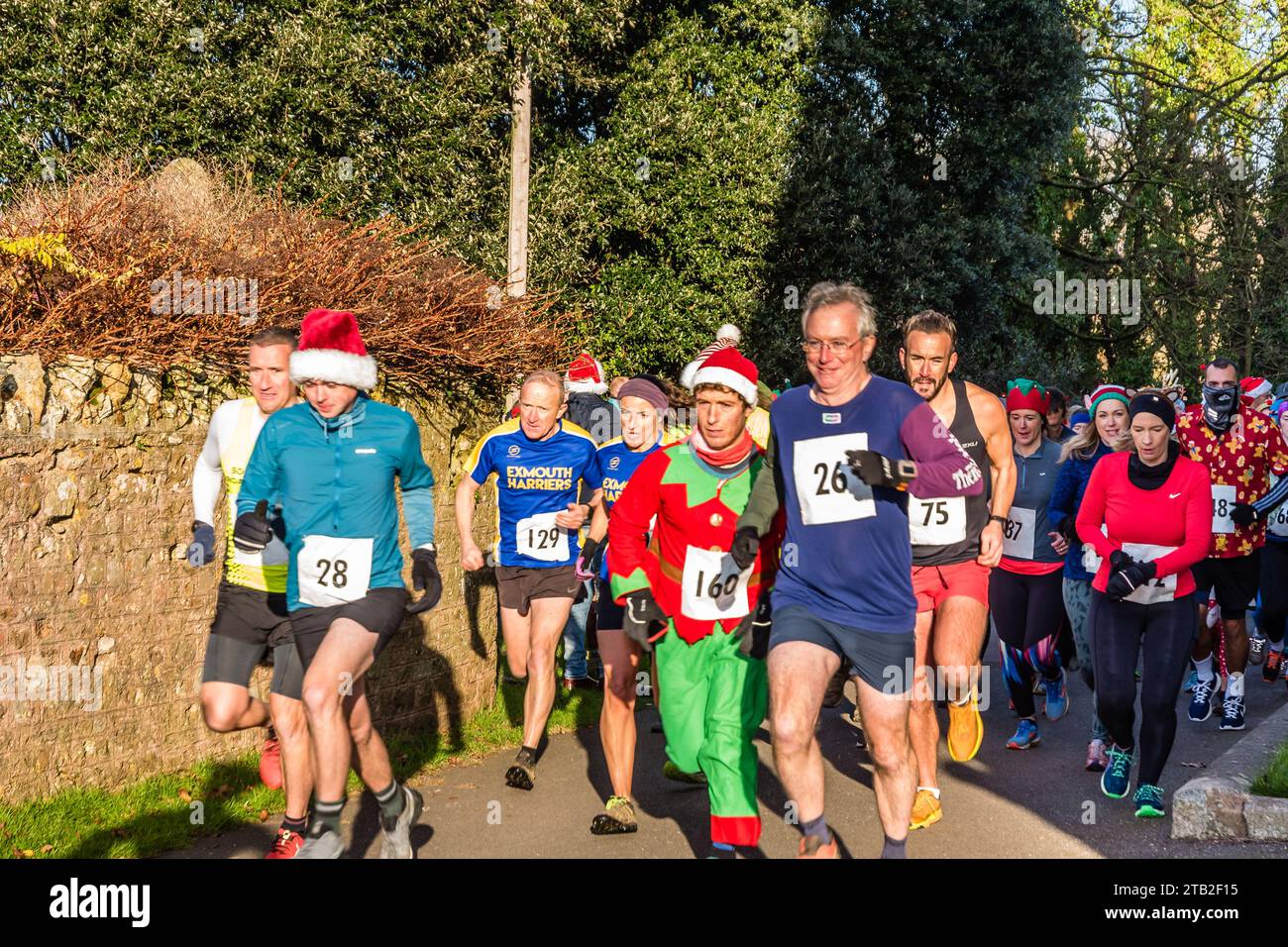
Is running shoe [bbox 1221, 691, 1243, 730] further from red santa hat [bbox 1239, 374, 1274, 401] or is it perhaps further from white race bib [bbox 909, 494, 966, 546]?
white race bib [bbox 909, 494, 966, 546]

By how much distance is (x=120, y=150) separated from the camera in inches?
664

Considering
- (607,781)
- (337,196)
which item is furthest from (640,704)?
(337,196)

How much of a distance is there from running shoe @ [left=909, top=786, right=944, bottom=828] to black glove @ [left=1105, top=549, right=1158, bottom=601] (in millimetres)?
1450

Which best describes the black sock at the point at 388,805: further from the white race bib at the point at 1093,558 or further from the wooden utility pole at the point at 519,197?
the wooden utility pole at the point at 519,197

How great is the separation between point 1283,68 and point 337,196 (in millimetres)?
22440

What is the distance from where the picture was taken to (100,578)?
6270 millimetres

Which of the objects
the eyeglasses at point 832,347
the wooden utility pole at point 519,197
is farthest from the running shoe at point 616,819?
the wooden utility pole at point 519,197

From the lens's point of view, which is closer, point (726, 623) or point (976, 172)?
point (726, 623)

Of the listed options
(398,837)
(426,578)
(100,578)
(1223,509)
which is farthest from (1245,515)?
(100,578)

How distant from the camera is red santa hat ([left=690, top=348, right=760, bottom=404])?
5387 mm

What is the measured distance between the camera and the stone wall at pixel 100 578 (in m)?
5.93

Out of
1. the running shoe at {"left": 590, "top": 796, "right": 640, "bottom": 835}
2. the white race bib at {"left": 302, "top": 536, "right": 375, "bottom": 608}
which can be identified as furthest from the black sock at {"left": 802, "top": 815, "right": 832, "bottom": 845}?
the white race bib at {"left": 302, "top": 536, "right": 375, "bottom": 608}

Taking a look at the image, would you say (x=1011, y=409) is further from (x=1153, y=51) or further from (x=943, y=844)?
(x=1153, y=51)

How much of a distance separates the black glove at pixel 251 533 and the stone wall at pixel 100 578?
1480 millimetres
